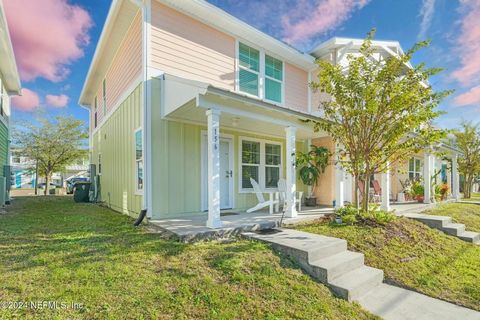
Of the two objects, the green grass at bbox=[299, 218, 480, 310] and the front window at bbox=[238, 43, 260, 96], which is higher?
the front window at bbox=[238, 43, 260, 96]

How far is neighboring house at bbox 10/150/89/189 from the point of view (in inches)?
867

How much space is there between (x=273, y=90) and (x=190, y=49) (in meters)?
3.23

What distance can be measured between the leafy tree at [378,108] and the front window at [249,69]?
8.85ft

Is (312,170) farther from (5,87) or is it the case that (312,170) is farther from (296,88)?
(5,87)

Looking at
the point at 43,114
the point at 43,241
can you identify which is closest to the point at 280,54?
the point at 43,241

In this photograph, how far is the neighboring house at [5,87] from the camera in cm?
830

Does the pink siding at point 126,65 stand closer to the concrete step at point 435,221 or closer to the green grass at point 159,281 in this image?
the green grass at point 159,281

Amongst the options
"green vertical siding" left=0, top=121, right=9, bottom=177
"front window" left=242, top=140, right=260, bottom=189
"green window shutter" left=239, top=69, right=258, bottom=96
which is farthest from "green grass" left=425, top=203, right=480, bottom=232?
"green vertical siding" left=0, top=121, right=9, bottom=177

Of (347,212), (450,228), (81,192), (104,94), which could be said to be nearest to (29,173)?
(81,192)

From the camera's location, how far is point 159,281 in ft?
10.0

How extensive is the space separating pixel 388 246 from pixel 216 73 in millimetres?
5893

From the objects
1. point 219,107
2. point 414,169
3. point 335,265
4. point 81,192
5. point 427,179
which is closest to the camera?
point 335,265

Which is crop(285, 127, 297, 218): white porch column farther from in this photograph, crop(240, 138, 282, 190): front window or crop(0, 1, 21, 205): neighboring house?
crop(0, 1, 21, 205): neighboring house

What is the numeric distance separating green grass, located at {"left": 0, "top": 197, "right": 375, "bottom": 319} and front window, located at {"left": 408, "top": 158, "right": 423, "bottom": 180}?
12.2m
